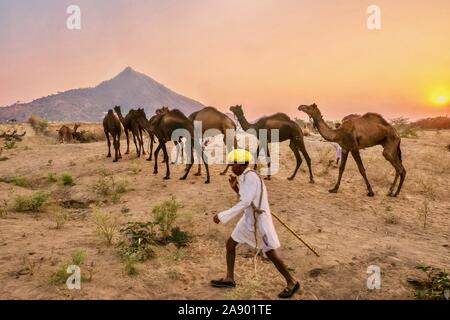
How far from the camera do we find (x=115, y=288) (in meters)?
5.03

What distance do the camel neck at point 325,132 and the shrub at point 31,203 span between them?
6.76m

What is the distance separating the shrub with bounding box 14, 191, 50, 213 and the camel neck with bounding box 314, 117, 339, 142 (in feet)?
22.2

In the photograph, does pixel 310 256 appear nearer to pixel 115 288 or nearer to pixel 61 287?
pixel 115 288

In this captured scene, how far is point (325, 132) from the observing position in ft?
33.2

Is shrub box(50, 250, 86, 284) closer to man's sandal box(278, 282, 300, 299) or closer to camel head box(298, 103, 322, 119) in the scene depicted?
man's sandal box(278, 282, 300, 299)

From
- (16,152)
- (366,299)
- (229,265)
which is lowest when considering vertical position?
(366,299)

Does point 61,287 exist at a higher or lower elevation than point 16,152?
lower

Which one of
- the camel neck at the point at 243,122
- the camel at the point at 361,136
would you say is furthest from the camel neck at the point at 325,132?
the camel neck at the point at 243,122

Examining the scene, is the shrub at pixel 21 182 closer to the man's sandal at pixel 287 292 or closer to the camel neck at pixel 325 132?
the camel neck at pixel 325 132

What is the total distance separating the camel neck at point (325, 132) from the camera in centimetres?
1002

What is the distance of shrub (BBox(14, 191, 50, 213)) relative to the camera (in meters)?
8.80

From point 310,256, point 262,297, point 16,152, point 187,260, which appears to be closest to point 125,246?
point 187,260

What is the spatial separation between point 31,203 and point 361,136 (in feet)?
26.1
